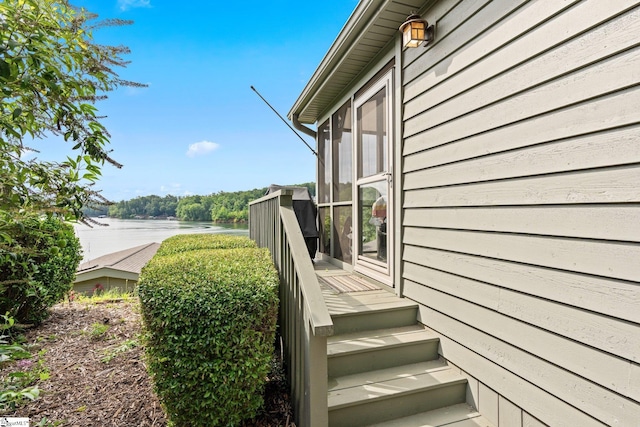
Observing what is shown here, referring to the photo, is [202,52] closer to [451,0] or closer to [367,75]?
[367,75]

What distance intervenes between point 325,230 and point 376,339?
2.88m

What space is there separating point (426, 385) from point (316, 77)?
3.68 meters

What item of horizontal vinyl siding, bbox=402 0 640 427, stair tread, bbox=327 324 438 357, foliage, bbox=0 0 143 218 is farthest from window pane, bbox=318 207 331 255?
foliage, bbox=0 0 143 218

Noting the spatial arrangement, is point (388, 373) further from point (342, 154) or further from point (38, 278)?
point (38, 278)

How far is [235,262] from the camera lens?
2.71 metres

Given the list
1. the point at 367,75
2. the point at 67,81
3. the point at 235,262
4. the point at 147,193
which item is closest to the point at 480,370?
the point at 235,262

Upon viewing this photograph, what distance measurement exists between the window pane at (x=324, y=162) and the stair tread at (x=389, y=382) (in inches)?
129

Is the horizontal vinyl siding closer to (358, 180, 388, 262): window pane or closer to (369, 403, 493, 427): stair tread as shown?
(369, 403, 493, 427): stair tread

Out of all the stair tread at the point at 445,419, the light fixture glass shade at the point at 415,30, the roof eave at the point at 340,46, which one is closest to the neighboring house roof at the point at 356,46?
the roof eave at the point at 340,46

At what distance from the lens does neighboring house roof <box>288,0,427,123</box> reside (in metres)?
2.80

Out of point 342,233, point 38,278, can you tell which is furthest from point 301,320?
point 38,278

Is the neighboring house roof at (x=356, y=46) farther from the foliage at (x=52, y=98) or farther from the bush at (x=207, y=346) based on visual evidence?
the bush at (x=207, y=346)

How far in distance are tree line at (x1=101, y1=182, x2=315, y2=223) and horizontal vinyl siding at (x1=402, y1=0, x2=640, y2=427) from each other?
6995mm

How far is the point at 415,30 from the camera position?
260 cm
